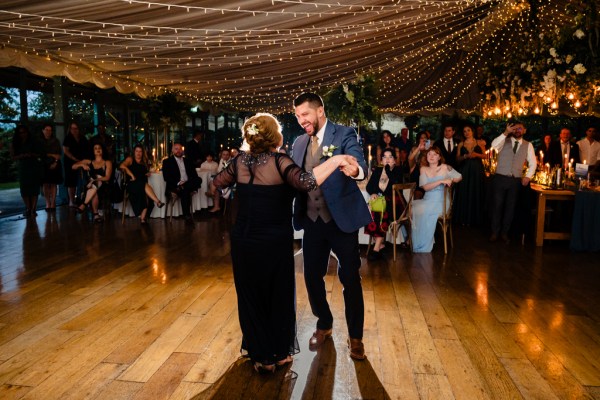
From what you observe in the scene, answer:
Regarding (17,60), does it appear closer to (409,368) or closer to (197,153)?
(197,153)

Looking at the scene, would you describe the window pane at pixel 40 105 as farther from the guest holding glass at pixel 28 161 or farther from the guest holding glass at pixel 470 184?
the guest holding glass at pixel 470 184

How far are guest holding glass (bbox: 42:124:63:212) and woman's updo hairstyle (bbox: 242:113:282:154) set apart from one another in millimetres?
7483

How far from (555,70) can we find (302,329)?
459cm

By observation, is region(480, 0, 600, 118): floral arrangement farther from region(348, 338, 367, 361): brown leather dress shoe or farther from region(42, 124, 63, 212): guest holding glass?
region(42, 124, 63, 212): guest holding glass

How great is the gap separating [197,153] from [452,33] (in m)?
5.26

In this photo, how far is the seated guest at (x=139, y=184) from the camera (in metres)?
8.59

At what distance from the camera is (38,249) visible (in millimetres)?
6430

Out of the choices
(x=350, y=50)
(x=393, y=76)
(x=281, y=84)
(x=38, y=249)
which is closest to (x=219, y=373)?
(x=38, y=249)

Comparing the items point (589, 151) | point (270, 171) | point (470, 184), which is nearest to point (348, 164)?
point (270, 171)

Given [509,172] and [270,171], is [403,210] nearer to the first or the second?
[509,172]

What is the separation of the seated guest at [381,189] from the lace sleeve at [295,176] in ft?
10.9

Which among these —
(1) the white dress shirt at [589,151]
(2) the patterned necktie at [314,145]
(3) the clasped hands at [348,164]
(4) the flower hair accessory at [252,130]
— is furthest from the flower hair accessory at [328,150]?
(1) the white dress shirt at [589,151]

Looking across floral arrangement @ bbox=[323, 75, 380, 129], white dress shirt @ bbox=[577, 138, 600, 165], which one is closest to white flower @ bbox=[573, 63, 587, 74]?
floral arrangement @ bbox=[323, 75, 380, 129]

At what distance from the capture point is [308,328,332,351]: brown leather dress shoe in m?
3.47
